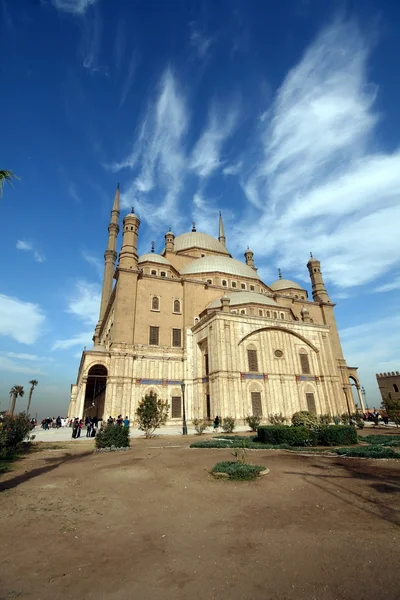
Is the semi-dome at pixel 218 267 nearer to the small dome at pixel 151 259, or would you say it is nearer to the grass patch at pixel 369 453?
the small dome at pixel 151 259

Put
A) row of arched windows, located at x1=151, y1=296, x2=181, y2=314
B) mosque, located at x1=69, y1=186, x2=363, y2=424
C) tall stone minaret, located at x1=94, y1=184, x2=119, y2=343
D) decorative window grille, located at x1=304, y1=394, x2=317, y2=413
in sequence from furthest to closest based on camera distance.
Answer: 1. tall stone minaret, located at x1=94, y1=184, x2=119, y2=343
2. row of arched windows, located at x1=151, y1=296, x2=181, y2=314
3. decorative window grille, located at x1=304, y1=394, x2=317, y2=413
4. mosque, located at x1=69, y1=186, x2=363, y2=424

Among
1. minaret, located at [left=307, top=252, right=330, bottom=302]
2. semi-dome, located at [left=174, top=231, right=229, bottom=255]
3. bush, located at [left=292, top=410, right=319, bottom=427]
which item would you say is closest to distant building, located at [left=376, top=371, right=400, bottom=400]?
minaret, located at [left=307, top=252, right=330, bottom=302]

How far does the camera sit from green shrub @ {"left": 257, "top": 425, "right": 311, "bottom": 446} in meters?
13.5

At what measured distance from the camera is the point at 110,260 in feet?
140

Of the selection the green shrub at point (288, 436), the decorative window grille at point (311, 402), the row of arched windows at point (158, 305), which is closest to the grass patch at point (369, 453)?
the green shrub at point (288, 436)

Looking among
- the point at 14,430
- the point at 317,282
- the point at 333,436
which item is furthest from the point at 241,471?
the point at 317,282

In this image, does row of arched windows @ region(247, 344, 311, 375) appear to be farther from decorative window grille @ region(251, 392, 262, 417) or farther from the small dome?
the small dome

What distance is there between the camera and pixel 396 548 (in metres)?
3.85

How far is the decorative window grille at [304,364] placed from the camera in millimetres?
30303

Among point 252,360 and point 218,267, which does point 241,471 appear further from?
point 218,267

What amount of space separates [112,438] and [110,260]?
108 ft

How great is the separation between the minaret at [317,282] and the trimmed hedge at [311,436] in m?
32.1

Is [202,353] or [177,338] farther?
[177,338]

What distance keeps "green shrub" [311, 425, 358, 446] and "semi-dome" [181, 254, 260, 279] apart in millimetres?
26267
